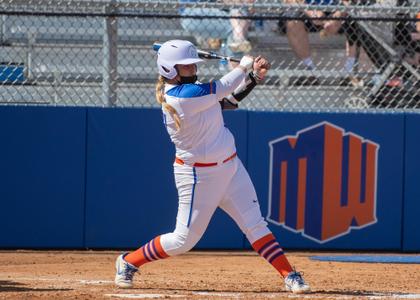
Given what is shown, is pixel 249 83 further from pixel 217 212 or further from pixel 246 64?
pixel 217 212

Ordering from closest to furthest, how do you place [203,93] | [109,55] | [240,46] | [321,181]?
[203,93], [109,55], [321,181], [240,46]

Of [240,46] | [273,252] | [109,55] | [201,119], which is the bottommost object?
[273,252]

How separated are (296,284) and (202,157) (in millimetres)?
1092

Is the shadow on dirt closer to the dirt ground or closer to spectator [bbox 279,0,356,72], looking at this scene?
the dirt ground

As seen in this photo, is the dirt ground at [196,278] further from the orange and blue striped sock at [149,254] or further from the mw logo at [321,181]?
the mw logo at [321,181]

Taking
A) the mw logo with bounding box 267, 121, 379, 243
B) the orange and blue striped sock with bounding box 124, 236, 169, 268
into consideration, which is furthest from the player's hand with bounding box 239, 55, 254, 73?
the mw logo with bounding box 267, 121, 379, 243

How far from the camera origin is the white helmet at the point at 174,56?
6.21 meters

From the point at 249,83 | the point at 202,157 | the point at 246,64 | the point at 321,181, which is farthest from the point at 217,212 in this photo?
the point at 246,64

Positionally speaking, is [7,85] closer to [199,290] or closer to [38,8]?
[38,8]

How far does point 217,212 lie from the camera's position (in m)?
9.76

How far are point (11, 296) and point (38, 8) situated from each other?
476 cm

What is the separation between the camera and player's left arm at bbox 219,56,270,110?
21.3ft

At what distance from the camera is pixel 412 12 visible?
10266mm

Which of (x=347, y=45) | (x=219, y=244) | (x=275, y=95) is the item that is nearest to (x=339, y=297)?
(x=219, y=244)
